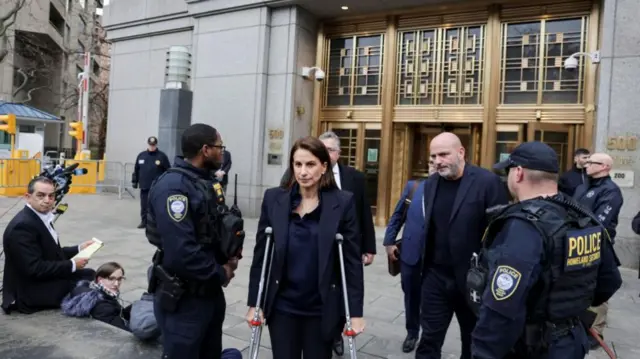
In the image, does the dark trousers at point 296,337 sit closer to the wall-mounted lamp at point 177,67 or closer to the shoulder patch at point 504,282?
the shoulder patch at point 504,282

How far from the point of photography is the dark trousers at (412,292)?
13.5 feet

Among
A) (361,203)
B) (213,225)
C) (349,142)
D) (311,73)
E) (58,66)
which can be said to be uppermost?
(58,66)

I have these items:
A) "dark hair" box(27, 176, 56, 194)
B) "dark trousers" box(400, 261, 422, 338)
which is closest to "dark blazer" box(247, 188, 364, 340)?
"dark trousers" box(400, 261, 422, 338)

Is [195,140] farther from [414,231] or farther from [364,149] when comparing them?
[364,149]

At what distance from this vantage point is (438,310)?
3312mm

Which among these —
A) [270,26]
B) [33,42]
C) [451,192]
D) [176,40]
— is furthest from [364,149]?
[33,42]

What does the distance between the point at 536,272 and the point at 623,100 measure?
717cm

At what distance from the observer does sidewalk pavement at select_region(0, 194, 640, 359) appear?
14.2ft

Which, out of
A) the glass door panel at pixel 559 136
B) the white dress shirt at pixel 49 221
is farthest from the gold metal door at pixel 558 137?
the white dress shirt at pixel 49 221

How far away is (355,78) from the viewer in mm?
11469

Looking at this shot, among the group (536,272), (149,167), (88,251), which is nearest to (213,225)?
(536,272)

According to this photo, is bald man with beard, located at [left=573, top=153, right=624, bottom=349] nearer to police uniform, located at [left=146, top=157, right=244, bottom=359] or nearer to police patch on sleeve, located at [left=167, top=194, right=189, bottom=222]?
police uniform, located at [left=146, top=157, right=244, bottom=359]

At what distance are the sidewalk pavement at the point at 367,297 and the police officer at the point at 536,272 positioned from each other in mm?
2074

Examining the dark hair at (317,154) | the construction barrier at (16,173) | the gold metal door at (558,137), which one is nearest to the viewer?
the dark hair at (317,154)
